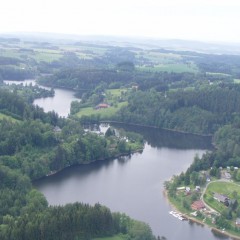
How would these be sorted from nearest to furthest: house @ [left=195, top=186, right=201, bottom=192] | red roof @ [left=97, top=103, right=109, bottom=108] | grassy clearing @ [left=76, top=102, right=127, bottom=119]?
house @ [left=195, top=186, right=201, bottom=192] → grassy clearing @ [left=76, top=102, right=127, bottom=119] → red roof @ [left=97, top=103, right=109, bottom=108]

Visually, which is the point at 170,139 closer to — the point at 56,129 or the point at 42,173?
the point at 56,129

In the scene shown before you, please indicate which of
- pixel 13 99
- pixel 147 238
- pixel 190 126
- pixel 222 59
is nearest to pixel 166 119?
pixel 190 126

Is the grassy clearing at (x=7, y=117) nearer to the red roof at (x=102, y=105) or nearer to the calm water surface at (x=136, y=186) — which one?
the calm water surface at (x=136, y=186)

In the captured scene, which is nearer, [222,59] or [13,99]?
[13,99]

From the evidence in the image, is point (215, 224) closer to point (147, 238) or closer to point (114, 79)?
point (147, 238)

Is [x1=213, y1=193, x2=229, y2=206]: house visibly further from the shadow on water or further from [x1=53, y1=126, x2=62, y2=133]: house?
[x1=53, y1=126, x2=62, y2=133]: house

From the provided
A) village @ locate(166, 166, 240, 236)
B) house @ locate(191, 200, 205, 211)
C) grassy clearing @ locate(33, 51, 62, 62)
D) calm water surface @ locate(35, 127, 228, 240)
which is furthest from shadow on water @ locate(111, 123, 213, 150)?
grassy clearing @ locate(33, 51, 62, 62)
